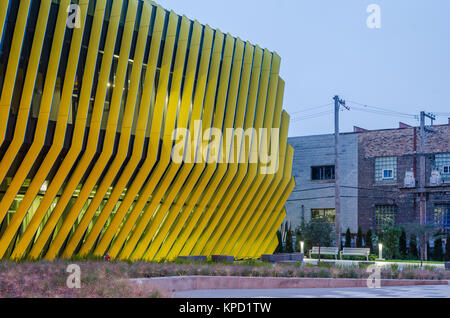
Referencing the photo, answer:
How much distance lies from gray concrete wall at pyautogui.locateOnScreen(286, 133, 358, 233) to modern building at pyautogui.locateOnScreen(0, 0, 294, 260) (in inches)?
863

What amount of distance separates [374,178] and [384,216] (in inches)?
122

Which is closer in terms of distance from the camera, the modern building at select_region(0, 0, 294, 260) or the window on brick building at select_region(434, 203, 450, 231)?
the modern building at select_region(0, 0, 294, 260)

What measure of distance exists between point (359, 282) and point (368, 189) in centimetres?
3215

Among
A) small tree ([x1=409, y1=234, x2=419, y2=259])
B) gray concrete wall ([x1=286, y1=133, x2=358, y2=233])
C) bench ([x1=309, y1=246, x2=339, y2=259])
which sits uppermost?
gray concrete wall ([x1=286, y1=133, x2=358, y2=233])

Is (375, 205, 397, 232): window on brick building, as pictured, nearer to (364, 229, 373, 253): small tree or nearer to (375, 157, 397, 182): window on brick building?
(375, 157, 397, 182): window on brick building

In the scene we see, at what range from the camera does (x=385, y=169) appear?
5059 cm

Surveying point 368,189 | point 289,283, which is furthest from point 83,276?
point 368,189

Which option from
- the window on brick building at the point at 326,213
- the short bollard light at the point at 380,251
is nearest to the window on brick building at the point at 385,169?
the window on brick building at the point at 326,213

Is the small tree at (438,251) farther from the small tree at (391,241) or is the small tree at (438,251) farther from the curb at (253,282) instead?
the curb at (253,282)

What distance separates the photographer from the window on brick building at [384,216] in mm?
49906

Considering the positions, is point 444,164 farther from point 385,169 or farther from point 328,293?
point 328,293

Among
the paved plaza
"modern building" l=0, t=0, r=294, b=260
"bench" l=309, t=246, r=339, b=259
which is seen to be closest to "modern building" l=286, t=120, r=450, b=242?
"bench" l=309, t=246, r=339, b=259

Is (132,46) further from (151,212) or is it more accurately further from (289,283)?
(289,283)

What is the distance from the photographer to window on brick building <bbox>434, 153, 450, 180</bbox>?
4822cm
